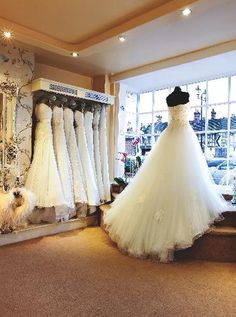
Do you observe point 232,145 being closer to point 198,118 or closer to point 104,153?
point 198,118

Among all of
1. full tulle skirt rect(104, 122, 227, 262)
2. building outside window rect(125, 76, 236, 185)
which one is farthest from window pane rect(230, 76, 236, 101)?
full tulle skirt rect(104, 122, 227, 262)

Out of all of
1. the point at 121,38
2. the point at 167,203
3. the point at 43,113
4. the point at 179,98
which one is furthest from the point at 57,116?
the point at 167,203

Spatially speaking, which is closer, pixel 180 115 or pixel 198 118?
pixel 180 115

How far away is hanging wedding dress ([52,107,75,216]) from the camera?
10.7ft

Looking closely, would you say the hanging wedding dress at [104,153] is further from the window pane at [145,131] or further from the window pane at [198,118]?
the window pane at [198,118]

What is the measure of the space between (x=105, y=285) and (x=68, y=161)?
5.50ft

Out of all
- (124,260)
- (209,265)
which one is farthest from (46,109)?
(209,265)

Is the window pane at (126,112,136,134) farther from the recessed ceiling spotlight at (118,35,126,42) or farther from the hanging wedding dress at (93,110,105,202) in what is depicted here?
the recessed ceiling spotlight at (118,35,126,42)

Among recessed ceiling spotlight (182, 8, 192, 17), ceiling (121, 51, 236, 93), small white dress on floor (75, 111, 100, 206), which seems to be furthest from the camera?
small white dress on floor (75, 111, 100, 206)

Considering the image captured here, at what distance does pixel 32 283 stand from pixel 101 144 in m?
2.13

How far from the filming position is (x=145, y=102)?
4.61m

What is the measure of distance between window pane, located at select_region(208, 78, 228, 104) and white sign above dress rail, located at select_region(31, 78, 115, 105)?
1339 millimetres

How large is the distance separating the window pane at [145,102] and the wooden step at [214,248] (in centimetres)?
248

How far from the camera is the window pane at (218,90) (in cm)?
380
